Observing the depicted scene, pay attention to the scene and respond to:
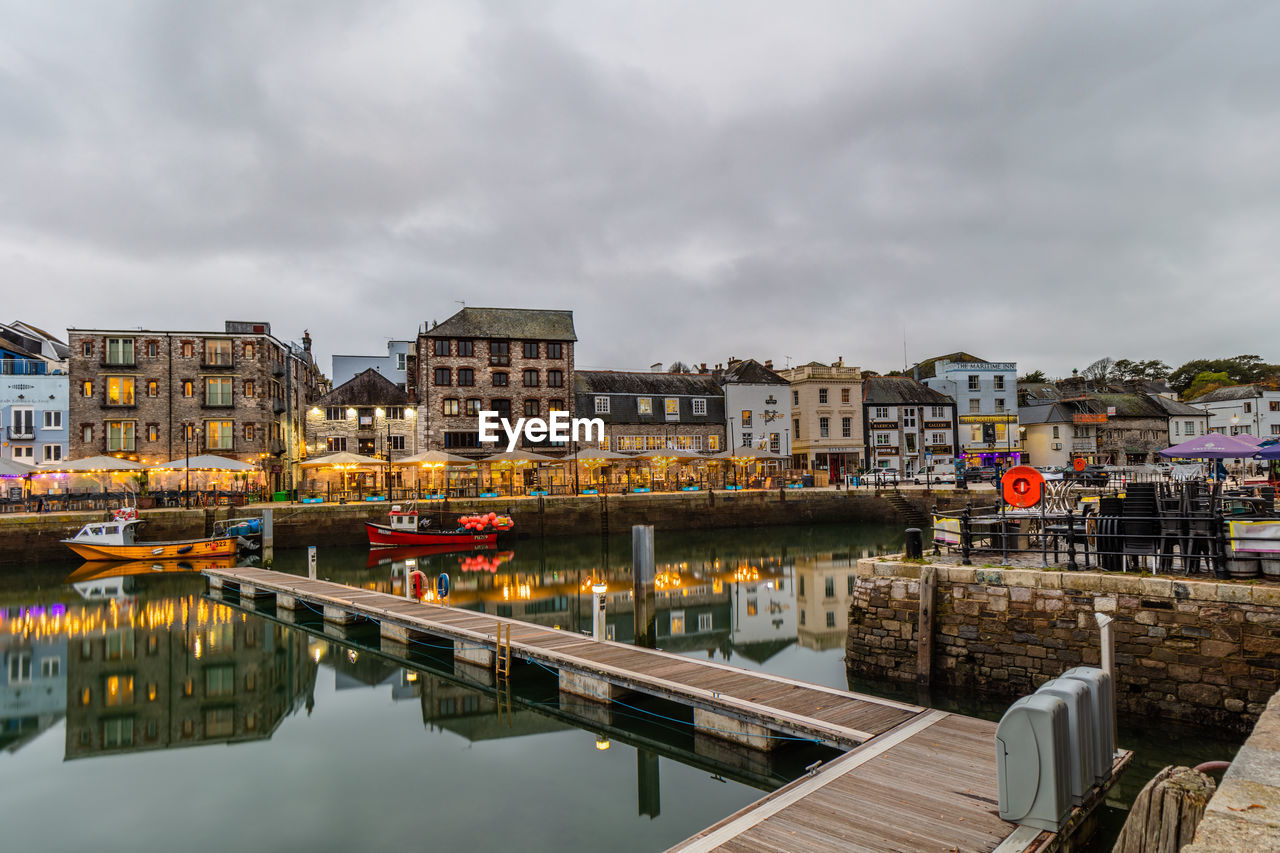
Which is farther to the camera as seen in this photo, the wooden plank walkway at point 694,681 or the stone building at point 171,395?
the stone building at point 171,395

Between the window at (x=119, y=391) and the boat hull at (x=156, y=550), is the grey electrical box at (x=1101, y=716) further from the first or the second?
the window at (x=119, y=391)

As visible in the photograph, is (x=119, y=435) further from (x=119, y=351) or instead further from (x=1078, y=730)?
(x=1078, y=730)

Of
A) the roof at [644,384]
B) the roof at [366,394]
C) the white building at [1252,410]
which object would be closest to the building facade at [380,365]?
the roof at [366,394]

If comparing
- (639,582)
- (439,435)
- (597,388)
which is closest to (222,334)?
(439,435)

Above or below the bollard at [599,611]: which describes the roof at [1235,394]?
above

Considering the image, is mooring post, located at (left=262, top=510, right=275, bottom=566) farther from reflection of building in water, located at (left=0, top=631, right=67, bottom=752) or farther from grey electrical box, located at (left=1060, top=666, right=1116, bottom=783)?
grey electrical box, located at (left=1060, top=666, right=1116, bottom=783)

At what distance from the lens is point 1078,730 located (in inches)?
267

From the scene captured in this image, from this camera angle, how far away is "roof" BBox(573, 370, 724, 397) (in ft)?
180

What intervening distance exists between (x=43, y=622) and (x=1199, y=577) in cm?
2941

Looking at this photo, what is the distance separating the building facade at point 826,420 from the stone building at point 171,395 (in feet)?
A: 128

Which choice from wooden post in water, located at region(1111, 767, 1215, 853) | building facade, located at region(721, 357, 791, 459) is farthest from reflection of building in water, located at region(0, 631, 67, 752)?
building facade, located at region(721, 357, 791, 459)

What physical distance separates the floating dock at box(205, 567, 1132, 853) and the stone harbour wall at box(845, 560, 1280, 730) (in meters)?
2.58

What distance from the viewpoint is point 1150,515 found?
11.9 m

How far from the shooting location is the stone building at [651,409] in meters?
54.0
